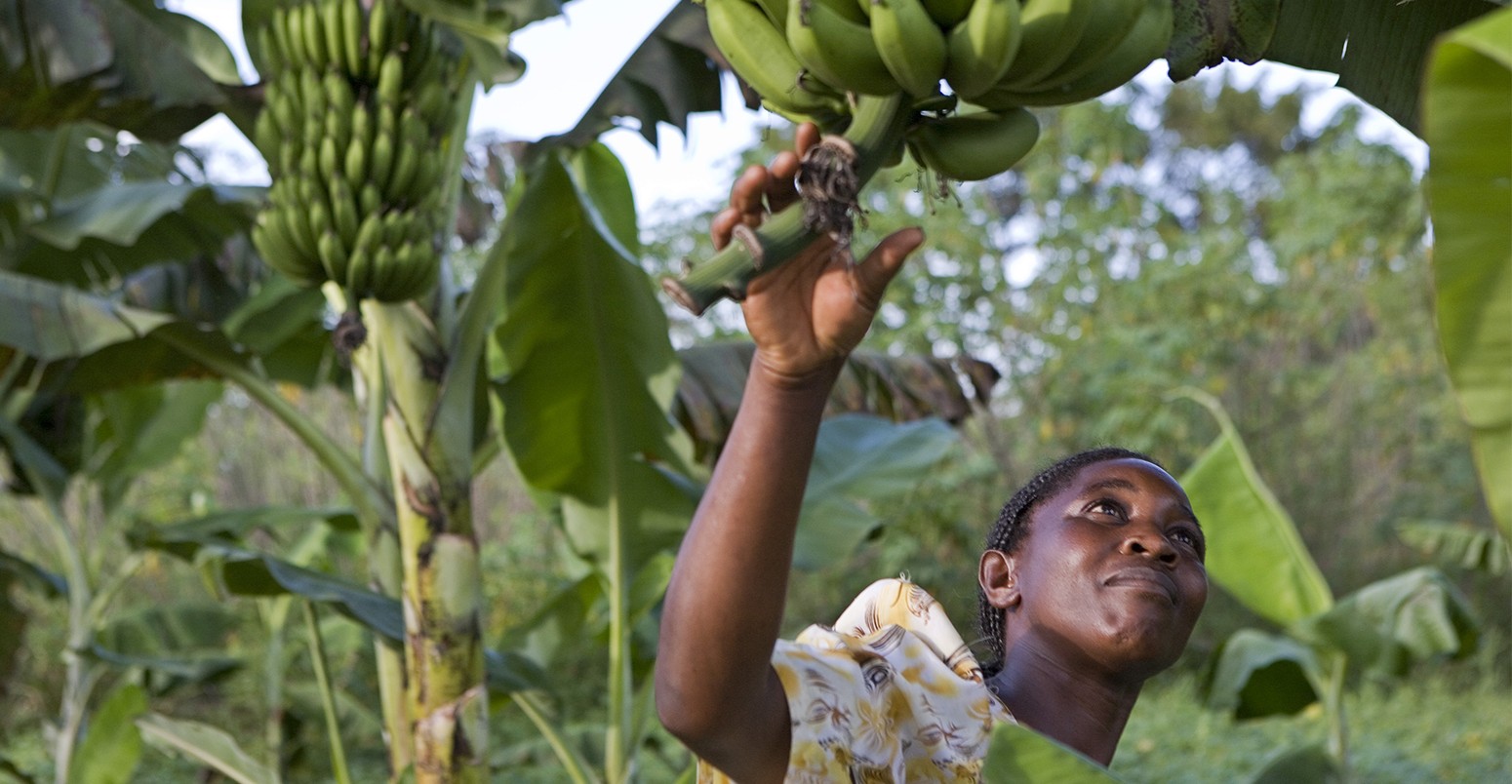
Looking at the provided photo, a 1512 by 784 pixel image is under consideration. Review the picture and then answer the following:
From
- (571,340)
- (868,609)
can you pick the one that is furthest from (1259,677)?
(868,609)

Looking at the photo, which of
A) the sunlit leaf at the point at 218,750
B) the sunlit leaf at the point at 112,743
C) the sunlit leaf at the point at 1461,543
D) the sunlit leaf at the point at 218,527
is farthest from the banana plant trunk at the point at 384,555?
the sunlit leaf at the point at 1461,543

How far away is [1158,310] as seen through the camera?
367 inches

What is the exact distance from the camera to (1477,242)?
2.69 ft

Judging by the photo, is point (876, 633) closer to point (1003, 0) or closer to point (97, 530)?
point (1003, 0)

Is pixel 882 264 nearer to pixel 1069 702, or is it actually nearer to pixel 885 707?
pixel 885 707

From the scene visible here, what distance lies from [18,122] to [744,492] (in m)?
2.82

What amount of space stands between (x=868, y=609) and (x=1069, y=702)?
0.76ft

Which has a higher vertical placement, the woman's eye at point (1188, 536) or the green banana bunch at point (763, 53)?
the green banana bunch at point (763, 53)

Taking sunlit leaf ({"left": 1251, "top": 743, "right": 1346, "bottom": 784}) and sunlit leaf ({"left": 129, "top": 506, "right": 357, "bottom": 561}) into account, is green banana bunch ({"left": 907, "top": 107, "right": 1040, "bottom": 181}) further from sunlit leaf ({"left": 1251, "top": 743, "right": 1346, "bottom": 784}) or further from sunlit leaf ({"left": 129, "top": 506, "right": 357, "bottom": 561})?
sunlit leaf ({"left": 1251, "top": 743, "right": 1346, "bottom": 784})

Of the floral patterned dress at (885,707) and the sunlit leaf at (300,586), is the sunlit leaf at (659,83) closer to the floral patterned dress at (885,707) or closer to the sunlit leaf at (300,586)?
the sunlit leaf at (300,586)

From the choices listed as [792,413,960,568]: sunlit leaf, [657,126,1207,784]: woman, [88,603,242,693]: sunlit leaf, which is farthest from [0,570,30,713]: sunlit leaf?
[657,126,1207,784]: woman

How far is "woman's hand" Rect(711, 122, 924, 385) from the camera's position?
1032 millimetres

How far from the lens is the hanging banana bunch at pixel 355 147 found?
284 cm

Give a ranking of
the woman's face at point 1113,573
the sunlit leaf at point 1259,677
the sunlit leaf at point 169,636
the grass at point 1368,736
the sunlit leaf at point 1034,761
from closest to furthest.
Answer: the sunlit leaf at point 1034,761 → the woman's face at point 1113,573 → the sunlit leaf at point 1259,677 → the sunlit leaf at point 169,636 → the grass at point 1368,736
